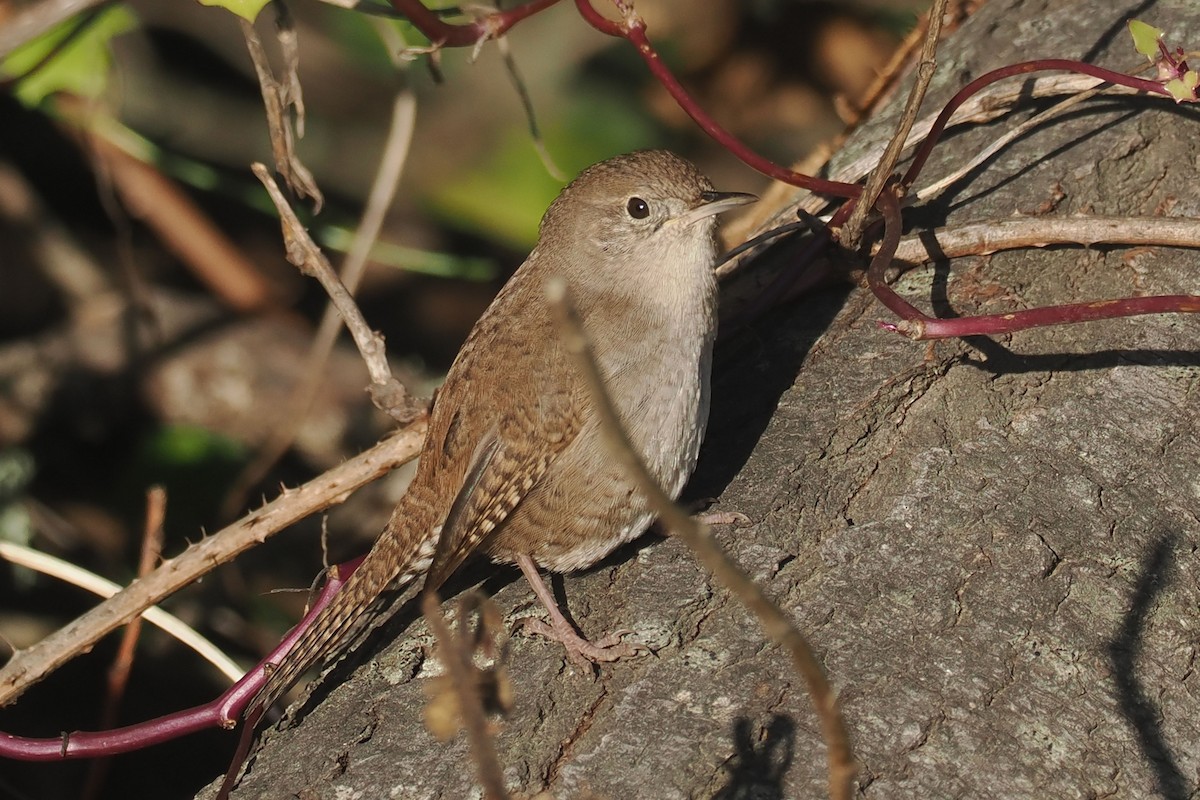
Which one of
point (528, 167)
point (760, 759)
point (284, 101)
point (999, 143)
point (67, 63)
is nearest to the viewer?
point (760, 759)

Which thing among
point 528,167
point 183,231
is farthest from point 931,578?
point 183,231

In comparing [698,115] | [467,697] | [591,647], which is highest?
[698,115]

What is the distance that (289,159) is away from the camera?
3.14 metres

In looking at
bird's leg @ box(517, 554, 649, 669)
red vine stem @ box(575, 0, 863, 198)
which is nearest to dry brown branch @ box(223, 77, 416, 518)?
red vine stem @ box(575, 0, 863, 198)

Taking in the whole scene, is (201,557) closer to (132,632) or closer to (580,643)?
(132,632)

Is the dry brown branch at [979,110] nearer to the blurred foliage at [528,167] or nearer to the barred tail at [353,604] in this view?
the barred tail at [353,604]

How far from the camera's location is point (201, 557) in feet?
9.47

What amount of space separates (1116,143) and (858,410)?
1.00 metres

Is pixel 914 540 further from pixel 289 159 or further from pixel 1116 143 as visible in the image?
pixel 289 159

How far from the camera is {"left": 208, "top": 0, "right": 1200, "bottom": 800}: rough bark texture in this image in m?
1.95

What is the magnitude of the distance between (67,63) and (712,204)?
84.2 inches

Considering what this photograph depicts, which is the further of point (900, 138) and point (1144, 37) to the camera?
point (900, 138)

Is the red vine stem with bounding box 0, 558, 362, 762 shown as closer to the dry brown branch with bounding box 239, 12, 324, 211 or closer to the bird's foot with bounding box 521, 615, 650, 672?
the bird's foot with bounding box 521, 615, 650, 672

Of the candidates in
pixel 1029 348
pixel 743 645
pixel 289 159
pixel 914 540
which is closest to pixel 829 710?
pixel 743 645
